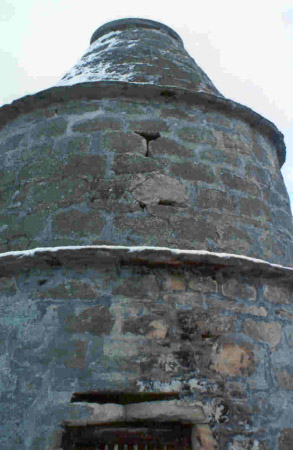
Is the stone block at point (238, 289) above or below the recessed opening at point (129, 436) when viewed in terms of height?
above

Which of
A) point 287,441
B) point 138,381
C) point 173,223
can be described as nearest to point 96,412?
point 138,381

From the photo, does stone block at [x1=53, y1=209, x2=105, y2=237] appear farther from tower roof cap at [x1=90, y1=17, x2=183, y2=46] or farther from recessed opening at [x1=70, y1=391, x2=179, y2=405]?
tower roof cap at [x1=90, y1=17, x2=183, y2=46]

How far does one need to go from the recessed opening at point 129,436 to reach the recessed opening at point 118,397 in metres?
0.12

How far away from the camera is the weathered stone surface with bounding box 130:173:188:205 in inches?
126

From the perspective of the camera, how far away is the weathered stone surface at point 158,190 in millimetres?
3193

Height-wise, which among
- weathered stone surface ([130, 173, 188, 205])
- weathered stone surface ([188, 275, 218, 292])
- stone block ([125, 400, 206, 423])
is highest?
weathered stone surface ([130, 173, 188, 205])

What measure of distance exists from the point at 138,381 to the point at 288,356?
102 cm

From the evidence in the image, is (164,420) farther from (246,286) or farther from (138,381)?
(246,286)

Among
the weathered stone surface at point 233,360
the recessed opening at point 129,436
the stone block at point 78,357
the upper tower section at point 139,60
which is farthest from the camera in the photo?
the upper tower section at point 139,60

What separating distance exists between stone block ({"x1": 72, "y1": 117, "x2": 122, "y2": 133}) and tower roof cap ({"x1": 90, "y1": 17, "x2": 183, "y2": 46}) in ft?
7.18

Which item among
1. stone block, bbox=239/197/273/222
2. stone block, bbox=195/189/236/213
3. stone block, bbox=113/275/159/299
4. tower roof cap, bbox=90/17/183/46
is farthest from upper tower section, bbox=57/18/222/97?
stone block, bbox=113/275/159/299

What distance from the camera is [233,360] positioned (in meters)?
2.70

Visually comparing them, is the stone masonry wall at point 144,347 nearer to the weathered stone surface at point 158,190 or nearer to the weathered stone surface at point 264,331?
the weathered stone surface at point 264,331

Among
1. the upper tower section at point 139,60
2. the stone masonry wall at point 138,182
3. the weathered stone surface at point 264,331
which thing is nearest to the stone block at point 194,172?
the stone masonry wall at point 138,182
